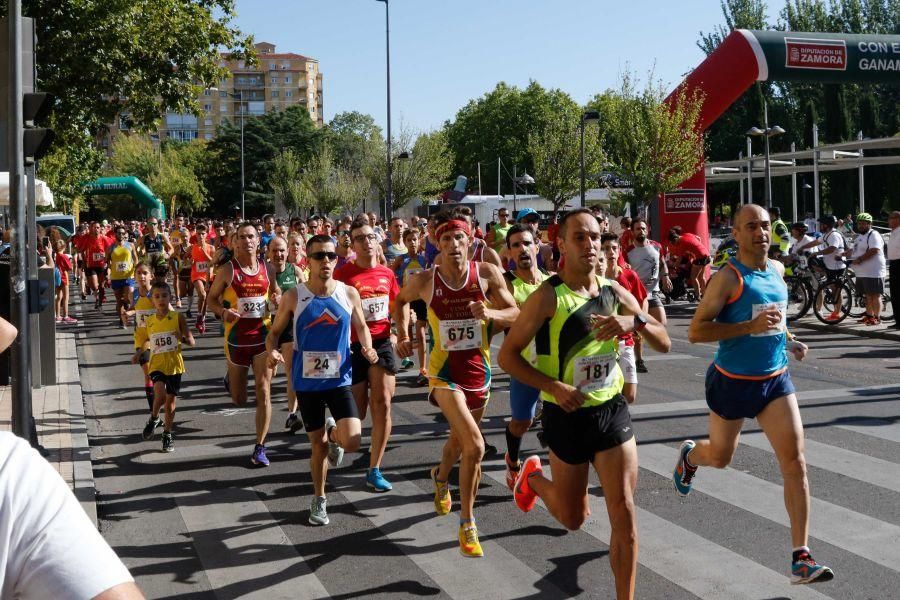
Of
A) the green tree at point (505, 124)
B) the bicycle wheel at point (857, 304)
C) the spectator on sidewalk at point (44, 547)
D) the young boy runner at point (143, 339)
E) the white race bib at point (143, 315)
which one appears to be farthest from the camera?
the green tree at point (505, 124)

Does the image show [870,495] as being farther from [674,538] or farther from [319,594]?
[319,594]

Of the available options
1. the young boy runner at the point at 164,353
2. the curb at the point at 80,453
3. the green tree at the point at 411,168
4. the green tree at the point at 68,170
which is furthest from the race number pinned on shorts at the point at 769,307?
the green tree at the point at 411,168

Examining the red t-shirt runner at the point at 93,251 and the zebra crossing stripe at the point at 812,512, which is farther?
the red t-shirt runner at the point at 93,251

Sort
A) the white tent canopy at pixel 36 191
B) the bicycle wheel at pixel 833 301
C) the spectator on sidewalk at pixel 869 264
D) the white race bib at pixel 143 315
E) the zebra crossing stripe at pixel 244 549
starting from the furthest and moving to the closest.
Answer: the bicycle wheel at pixel 833 301 < the spectator on sidewalk at pixel 869 264 < the white tent canopy at pixel 36 191 < the white race bib at pixel 143 315 < the zebra crossing stripe at pixel 244 549

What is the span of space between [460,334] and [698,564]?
6.49ft

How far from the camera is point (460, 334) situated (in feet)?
21.2

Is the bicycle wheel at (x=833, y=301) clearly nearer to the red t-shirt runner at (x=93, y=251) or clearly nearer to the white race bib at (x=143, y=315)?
the white race bib at (x=143, y=315)

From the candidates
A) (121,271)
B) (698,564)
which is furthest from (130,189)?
(698,564)

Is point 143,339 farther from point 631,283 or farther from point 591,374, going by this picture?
point 591,374

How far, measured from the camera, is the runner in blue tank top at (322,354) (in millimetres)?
6516

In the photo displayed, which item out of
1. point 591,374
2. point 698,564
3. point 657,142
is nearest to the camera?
point 591,374

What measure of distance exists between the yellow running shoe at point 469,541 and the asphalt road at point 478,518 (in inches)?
2.2

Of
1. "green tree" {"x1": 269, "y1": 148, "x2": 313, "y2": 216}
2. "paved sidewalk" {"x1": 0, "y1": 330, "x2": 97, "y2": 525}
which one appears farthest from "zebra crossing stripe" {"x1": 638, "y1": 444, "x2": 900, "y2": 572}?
"green tree" {"x1": 269, "y1": 148, "x2": 313, "y2": 216}

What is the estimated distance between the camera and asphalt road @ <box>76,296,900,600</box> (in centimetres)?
523
